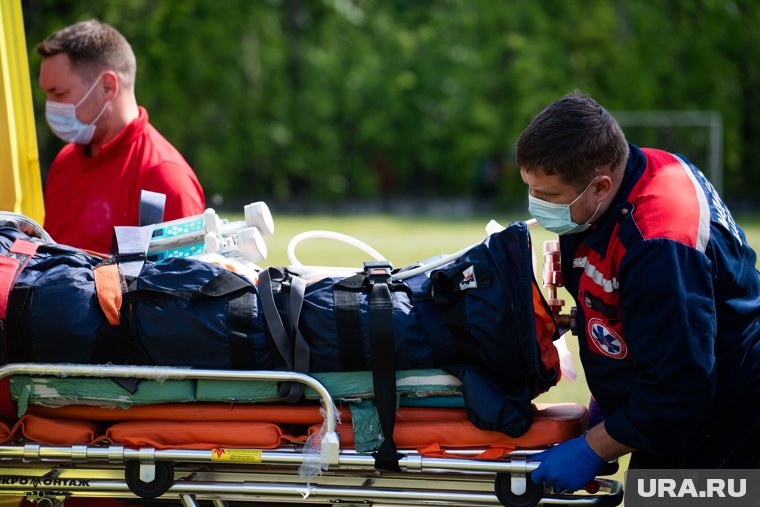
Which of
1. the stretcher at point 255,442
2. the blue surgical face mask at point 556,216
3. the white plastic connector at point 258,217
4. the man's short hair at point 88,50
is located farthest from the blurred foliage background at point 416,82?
the stretcher at point 255,442

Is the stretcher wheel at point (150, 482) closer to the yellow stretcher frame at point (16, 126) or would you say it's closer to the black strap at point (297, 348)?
the black strap at point (297, 348)

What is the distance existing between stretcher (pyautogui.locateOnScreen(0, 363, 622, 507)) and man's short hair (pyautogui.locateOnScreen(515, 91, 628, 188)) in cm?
85

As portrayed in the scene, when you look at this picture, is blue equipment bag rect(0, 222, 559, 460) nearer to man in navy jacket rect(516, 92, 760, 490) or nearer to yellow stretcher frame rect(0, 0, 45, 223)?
man in navy jacket rect(516, 92, 760, 490)

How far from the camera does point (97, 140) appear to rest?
192 inches

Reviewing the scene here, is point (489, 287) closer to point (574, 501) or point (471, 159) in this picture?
point (574, 501)

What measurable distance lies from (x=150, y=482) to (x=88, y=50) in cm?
264

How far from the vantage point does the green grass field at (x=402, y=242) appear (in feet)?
36.1

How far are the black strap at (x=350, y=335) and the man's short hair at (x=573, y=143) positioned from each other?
75cm

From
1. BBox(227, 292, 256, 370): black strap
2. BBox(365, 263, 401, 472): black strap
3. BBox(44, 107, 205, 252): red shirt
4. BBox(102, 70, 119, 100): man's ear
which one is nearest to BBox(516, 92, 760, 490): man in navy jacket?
BBox(365, 263, 401, 472): black strap

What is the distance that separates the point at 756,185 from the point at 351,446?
35899mm

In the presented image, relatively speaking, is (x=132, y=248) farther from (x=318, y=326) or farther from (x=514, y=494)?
(x=514, y=494)

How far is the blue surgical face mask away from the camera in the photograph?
3012 millimetres

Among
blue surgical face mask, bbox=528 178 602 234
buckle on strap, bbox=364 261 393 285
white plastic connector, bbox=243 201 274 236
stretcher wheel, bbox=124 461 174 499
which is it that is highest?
blue surgical face mask, bbox=528 178 602 234

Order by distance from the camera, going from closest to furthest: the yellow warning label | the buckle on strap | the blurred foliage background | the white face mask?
1. the yellow warning label
2. the buckle on strap
3. the white face mask
4. the blurred foliage background
